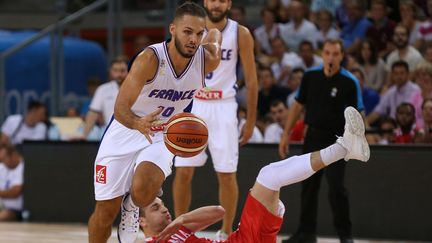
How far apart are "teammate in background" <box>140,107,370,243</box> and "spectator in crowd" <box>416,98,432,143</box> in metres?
4.43

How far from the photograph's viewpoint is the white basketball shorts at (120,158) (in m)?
7.77

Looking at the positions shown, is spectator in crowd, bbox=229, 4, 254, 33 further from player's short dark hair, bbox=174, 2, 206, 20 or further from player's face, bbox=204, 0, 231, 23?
player's short dark hair, bbox=174, 2, 206, 20

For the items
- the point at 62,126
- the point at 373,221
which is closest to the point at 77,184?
the point at 62,126

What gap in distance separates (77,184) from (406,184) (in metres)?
4.36

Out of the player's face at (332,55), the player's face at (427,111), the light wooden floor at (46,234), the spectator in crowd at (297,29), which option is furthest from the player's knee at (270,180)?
the spectator in crowd at (297,29)

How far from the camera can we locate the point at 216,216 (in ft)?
23.8

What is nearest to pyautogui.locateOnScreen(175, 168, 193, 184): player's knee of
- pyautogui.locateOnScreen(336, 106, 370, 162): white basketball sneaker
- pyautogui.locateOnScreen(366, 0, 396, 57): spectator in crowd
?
pyautogui.locateOnScreen(336, 106, 370, 162): white basketball sneaker

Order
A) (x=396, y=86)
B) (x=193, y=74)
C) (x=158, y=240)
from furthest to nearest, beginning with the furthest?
(x=396, y=86), (x=193, y=74), (x=158, y=240)

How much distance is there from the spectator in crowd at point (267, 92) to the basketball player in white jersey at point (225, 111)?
4.01 m

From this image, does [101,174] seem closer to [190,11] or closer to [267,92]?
[190,11]

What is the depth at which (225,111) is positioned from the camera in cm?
967

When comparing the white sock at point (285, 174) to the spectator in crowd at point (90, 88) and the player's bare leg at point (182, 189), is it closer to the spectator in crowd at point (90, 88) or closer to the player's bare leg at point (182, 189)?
the player's bare leg at point (182, 189)

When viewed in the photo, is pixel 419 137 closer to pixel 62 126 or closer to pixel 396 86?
pixel 396 86

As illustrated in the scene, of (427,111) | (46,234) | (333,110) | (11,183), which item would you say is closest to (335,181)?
(333,110)
